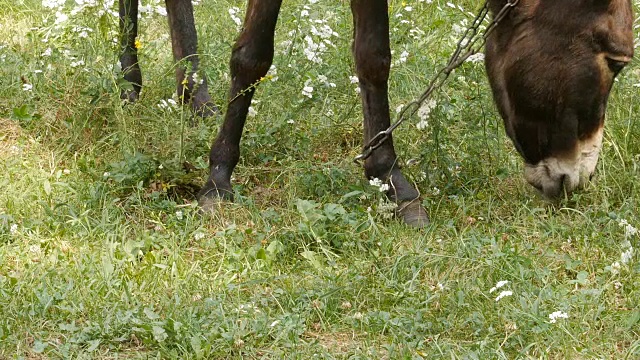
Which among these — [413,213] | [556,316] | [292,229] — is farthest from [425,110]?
[556,316]

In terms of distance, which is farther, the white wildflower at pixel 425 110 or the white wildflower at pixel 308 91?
Answer: the white wildflower at pixel 308 91

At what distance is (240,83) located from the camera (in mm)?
5418

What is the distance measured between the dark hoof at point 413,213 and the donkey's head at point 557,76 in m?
0.74

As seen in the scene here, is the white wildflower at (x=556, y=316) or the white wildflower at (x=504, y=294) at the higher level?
the white wildflower at (x=504, y=294)

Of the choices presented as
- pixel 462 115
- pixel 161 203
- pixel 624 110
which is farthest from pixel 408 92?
pixel 161 203

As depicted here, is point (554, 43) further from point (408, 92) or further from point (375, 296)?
point (408, 92)

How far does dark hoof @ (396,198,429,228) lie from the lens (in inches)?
207

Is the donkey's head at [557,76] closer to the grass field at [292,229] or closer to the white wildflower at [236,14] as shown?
the grass field at [292,229]

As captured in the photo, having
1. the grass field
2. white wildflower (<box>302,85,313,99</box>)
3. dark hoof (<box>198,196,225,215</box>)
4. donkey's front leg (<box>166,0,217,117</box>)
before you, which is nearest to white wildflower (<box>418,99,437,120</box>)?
the grass field

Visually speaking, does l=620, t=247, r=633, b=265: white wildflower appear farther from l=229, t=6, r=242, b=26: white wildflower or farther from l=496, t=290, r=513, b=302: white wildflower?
l=229, t=6, r=242, b=26: white wildflower

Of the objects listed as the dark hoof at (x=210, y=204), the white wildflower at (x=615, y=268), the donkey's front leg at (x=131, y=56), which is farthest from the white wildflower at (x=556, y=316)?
the donkey's front leg at (x=131, y=56)

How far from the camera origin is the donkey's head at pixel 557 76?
4.14m

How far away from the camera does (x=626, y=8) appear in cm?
418

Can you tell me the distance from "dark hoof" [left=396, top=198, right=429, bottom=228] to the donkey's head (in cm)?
74
